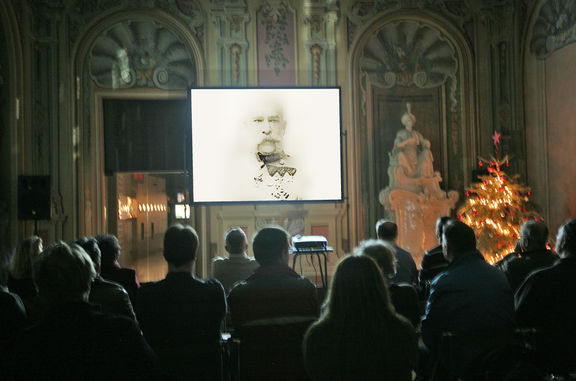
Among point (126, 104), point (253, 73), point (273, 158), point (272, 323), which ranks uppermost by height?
point (253, 73)

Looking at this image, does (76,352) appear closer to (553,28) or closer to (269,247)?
(269,247)

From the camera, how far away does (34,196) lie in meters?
5.32

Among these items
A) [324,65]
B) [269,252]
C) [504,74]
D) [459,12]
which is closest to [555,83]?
[504,74]

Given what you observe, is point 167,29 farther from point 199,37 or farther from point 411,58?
point 411,58

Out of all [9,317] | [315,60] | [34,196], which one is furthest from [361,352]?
[315,60]

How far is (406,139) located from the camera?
6480 millimetres

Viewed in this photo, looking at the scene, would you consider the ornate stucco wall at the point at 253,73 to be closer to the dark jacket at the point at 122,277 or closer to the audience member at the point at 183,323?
the dark jacket at the point at 122,277

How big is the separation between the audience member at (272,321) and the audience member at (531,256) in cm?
127

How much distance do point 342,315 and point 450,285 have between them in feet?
2.31

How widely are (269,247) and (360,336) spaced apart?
32.3 inches

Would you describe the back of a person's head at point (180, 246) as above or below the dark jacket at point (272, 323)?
above

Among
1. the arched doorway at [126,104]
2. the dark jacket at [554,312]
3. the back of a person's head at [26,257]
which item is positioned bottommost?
the dark jacket at [554,312]

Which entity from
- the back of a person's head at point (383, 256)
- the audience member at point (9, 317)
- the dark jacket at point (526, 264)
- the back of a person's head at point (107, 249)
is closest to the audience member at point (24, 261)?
the back of a person's head at point (107, 249)

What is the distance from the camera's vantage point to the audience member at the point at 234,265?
3162 millimetres
